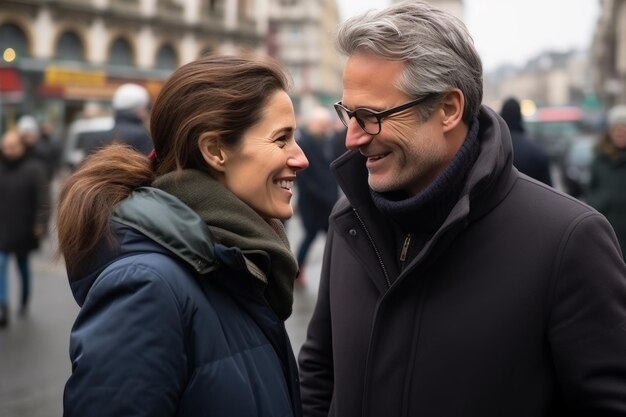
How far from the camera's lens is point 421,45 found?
221cm

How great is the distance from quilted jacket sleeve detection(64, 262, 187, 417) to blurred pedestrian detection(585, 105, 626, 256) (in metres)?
5.61

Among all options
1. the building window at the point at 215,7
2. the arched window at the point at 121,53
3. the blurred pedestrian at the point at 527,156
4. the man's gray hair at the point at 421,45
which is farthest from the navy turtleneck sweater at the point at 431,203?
the building window at the point at 215,7

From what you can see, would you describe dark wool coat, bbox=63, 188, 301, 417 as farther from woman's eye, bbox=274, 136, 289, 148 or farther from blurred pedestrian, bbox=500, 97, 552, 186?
blurred pedestrian, bbox=500, 97, 552, 186

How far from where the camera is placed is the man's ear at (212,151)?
214 cm

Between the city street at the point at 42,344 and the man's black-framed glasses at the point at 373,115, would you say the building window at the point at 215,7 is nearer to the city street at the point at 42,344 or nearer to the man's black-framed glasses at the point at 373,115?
the city street at the point at 42,344

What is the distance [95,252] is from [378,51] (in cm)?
88

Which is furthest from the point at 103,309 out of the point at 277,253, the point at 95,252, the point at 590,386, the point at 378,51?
the point at 590,386

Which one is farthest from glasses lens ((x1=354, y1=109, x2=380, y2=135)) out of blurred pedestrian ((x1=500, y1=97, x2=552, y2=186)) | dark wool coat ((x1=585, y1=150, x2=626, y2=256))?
dark wool coat ((x1=585, y1=150, x2=626, y2=256))

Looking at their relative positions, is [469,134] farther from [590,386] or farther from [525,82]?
[525,82]

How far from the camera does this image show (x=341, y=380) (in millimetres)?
2398

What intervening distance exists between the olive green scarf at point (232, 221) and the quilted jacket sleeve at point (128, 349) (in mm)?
257

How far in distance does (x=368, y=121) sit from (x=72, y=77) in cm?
3660

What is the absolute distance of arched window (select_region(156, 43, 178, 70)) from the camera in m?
46.8

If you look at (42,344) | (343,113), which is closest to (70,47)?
(42,344)
